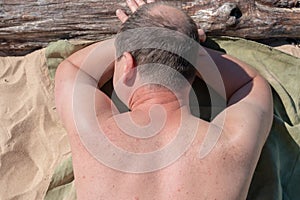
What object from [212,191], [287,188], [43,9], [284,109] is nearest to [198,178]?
[212,191]

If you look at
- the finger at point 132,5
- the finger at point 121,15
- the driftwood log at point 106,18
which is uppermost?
Answer: the finger at point 132,5

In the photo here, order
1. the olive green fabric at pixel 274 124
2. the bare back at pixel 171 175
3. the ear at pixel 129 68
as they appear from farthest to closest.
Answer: the olive green fabric at pixel 274 124, the ear at pixel 129 68, the bare back at pixel 171 175

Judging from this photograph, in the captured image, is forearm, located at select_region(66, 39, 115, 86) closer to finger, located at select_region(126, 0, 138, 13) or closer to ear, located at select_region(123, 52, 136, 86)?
finger, located at select_region(126, 0, 138, 13)

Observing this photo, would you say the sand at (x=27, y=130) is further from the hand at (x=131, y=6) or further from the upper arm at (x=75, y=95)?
the hand at (x=131, y=6)

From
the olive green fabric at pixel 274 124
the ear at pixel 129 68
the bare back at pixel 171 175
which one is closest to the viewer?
the bare back at pixel 171 175

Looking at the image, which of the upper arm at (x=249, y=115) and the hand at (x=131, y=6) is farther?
the hand at (x=131, y=6)

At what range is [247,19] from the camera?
8.13 ft

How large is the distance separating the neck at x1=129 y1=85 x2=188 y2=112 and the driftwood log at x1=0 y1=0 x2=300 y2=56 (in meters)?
0.82

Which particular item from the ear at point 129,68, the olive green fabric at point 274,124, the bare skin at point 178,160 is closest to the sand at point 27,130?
the olive green fabric at point 274,124

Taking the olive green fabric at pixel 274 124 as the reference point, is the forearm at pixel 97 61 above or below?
above

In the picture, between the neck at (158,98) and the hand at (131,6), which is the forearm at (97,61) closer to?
the hand at (131,6)

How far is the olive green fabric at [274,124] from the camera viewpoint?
2.03m

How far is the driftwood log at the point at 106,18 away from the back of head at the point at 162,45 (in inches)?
27.3

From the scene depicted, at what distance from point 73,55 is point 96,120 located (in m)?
0.58
